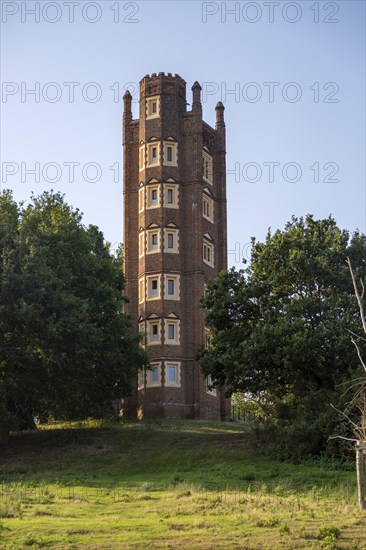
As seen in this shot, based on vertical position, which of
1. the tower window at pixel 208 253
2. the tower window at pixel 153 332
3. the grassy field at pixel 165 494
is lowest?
the grassy field at pixel 165 494

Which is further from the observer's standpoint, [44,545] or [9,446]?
[9,446]

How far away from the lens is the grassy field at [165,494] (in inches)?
1102

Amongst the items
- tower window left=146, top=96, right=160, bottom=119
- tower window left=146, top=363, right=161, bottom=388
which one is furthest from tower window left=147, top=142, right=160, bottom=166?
tower window left=146, top=363, right=161, bottom=388

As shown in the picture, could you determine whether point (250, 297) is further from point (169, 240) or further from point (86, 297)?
point (169, 240)

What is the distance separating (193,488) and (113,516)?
262 inches

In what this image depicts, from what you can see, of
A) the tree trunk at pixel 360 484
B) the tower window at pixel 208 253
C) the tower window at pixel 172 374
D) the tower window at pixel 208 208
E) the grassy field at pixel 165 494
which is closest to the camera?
the grassy field at pixel 165 494

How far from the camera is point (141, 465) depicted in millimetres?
47719

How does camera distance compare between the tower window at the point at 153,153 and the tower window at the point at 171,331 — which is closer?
the tower window at the point at 171,331

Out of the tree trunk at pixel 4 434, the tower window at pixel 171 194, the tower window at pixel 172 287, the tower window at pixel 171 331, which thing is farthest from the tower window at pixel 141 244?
the tree trunk at pixel 4 434

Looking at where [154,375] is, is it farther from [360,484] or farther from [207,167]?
[360,484]

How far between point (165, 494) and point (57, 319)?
16.8 m

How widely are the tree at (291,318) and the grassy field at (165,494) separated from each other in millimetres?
3815

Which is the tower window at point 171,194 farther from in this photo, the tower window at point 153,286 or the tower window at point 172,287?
the tower window at point 153,286

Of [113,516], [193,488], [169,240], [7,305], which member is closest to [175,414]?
[169,240]
